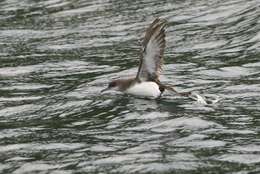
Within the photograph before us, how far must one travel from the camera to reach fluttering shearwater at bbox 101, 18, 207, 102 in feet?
44.6

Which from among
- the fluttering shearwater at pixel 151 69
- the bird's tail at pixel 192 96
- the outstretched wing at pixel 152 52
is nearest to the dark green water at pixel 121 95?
the bird's tail at pixel 192 96

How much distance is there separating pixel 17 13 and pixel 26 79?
844 centimetres

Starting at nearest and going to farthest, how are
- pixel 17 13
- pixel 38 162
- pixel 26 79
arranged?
1. pixel 38 162
2. pixel 26 79
3. pixel 17 13

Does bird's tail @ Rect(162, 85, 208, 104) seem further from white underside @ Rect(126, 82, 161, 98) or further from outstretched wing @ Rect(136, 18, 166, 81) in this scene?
outstretched wing @ Rect(136, 18, 166, 81)

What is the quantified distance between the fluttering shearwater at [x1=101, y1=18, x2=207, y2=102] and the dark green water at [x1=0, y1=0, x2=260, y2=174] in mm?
213

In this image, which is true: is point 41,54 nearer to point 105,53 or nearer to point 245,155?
point 105,53

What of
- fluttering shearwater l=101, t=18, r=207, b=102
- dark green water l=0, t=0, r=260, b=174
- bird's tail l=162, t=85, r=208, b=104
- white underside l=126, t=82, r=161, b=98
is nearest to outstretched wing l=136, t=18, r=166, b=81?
fluttering shearwater l=101, t=18, r=207, b=102

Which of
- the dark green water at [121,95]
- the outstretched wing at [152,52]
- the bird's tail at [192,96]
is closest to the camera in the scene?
the dark green water at [121,95]

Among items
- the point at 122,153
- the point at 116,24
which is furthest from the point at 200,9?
the point at 122,153

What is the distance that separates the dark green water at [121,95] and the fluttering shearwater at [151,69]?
0.21m

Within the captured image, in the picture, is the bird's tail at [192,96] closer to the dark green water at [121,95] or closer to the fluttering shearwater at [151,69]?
the fluttering shearwater at [151,69]

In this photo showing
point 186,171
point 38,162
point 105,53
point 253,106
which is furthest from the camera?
point 105,53

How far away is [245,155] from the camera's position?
10.7 metres

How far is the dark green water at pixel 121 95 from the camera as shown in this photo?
10898mm
